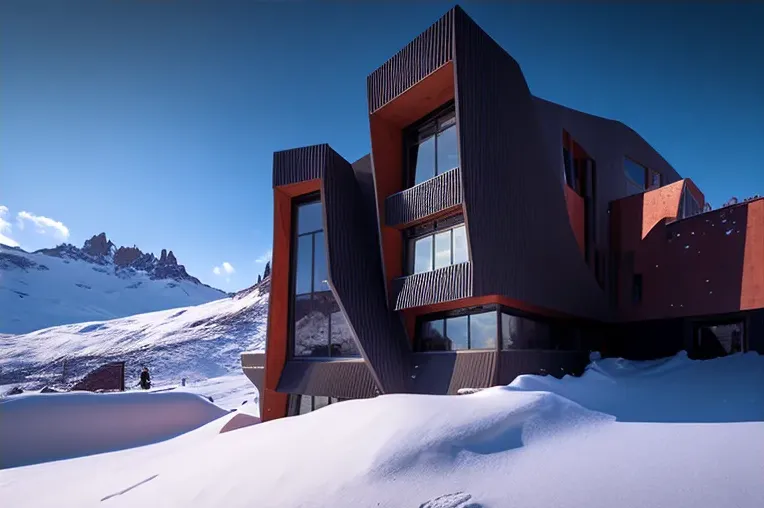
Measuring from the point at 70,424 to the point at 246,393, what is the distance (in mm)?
19453

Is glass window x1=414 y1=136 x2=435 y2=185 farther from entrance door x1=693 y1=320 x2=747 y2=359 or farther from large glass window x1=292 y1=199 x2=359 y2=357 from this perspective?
entrance door x1=693 y1=320 x2=747 y2=359

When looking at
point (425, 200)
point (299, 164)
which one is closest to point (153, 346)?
point (299, 164)

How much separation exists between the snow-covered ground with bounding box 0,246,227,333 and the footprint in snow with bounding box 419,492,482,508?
134086 mm

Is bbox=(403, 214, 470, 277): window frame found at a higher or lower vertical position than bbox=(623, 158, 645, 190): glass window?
lower

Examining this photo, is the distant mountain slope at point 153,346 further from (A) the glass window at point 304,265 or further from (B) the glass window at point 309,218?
(B) the glass window at point 309,218

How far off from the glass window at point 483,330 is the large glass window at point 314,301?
3872mm

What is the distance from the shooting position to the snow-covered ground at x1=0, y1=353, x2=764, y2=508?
4.22 meters

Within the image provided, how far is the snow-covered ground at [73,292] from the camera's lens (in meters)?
121

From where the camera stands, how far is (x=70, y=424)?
16.1m

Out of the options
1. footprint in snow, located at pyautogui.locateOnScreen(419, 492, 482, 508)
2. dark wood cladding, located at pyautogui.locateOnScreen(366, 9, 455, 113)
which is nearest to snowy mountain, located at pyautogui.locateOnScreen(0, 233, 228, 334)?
dark wood cladding, located at pyautogui.locateOnScreen(366, 9, 455, 113)

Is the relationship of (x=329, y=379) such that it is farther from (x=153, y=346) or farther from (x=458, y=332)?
(x=153, y=346)

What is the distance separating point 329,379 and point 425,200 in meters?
6.39

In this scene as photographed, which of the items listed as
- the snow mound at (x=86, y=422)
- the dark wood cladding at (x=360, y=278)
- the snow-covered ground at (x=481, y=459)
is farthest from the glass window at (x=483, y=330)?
the snow mound at (x=86, y=422)

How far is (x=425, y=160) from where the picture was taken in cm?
1447
